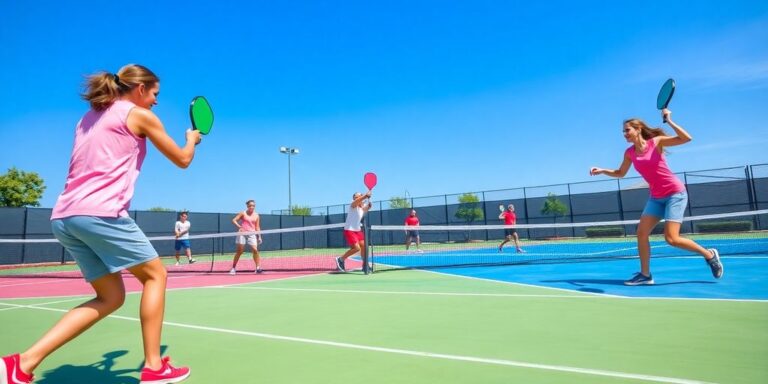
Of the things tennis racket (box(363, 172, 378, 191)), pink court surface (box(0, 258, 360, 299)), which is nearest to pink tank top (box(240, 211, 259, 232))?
pink court surface (box(0, 258, 360, 299))

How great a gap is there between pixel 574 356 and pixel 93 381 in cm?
261

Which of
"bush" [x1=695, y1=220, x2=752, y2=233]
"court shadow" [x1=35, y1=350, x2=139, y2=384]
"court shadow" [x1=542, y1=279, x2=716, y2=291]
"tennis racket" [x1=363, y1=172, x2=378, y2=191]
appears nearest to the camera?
"court shadow" [x1=35, y1=350, x2=139, y2=384]

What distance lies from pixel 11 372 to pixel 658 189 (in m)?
5.85

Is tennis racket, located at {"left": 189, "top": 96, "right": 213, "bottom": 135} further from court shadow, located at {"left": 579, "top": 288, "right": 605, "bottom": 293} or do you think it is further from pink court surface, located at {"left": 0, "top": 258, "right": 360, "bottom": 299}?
pink court surface, located at {"left": 0, "top": 258, "right": 360, "bottom": 299}

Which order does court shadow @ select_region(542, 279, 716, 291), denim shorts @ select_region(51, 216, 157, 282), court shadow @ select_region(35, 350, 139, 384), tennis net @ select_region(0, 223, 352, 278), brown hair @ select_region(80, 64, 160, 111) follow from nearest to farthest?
1. denim shorts @ select_region(51, 216, 157, 282)
2. brown hair @ select_region(80, 64, 160, 111)
3. court shadow @ select_region(35, 350, 139, 384)
4. court shadow @ select_region(542, 279, 716, 291)
5. tennis net @ select_region(0, 223, 352, 278)

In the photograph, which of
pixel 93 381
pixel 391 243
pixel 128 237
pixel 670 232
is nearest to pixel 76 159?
pixel 128 237

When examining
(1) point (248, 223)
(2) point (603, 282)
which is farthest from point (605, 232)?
(2) point (603, 282)

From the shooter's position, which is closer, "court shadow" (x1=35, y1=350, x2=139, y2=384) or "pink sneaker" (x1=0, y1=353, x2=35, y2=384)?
"pink sneaker" (x1=0, y1=353, x2=35, y2=384)

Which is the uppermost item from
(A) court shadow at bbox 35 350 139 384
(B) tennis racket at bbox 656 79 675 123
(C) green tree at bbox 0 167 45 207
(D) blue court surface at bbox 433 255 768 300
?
(C) green tree at bbox 0 167 45 207

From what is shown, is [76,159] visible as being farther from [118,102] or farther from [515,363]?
[515,363]

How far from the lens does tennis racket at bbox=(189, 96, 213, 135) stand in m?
2.91

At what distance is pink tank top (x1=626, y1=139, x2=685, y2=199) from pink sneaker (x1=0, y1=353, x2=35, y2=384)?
5711 mm

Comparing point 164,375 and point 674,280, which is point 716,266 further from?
point 164,375

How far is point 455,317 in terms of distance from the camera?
12.6ft
